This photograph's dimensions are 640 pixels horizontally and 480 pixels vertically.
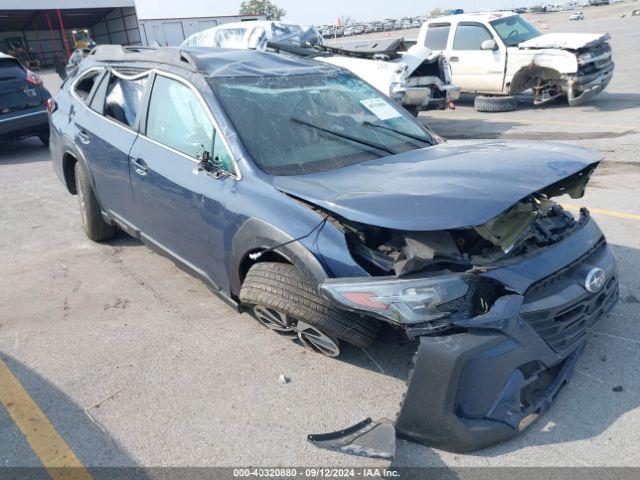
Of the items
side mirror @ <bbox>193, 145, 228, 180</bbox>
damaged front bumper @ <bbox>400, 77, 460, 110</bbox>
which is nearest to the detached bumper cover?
side mirror @ <bbox>193, 145, 228, 180</bbox>

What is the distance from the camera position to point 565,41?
10500 mm

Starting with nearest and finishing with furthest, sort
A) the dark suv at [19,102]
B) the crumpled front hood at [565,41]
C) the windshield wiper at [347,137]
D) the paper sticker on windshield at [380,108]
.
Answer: the windshield wiper at [347,137] < the paper sticker on windshield at [380,108] < the dark suv at [19,102] < the crumpled front hood at [565,41]

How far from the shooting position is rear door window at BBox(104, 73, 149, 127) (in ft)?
13.9

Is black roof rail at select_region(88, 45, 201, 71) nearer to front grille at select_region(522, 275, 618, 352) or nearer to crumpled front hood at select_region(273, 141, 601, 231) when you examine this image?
crumpled front hood at select_region(273, 141, 601, 231)

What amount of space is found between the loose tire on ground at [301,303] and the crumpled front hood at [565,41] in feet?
31.2

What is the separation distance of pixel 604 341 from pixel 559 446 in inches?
38.7

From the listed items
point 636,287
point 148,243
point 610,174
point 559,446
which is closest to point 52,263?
point 148,243

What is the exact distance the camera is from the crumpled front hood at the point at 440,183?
8.13ft

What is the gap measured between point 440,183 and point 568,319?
88 cm

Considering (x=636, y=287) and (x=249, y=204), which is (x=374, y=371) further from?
(x=636, y=287)

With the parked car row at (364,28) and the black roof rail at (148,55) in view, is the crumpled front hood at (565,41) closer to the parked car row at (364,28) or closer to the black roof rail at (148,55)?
the black roof rail at (148,55)

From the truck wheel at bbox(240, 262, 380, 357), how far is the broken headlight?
0.33 metres

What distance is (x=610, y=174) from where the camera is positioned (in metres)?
6.49

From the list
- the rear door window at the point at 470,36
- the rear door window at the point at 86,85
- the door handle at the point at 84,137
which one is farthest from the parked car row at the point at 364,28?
the door handle at the point at 84,137
